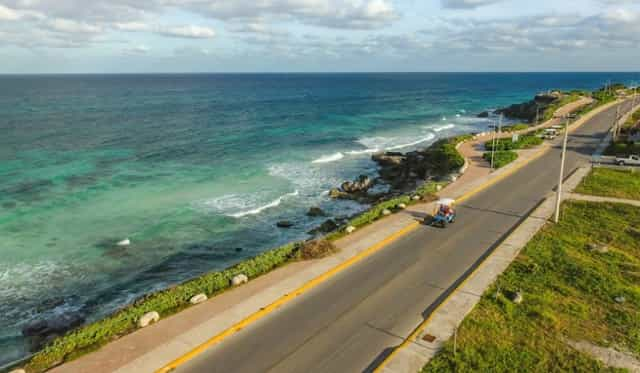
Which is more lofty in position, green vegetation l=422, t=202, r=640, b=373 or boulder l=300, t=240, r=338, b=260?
boulder l=300, t=240, r=338, b=260

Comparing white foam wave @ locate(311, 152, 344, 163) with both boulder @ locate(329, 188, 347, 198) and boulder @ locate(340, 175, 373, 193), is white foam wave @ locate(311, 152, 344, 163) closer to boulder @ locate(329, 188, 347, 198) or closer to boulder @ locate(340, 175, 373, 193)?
boulder @ locate(340, 175, 373, 193)

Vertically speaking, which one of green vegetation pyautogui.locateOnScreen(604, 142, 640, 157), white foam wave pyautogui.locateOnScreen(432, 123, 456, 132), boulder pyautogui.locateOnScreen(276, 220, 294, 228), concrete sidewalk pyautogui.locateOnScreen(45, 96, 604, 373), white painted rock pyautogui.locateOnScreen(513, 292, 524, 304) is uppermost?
green vegetation pyautogui.locateOnScreen(604, 142, 640, 157)

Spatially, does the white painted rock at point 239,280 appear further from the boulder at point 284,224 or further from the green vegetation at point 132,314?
the boulder at point 284,224

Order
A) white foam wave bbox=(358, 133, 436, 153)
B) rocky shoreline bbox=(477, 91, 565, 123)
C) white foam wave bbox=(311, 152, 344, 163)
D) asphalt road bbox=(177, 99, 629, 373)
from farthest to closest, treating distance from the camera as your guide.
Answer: rocky shoreline bbox=(477, 91, 565, 123) → white foam wave bbox=(358, 133, 436, 153) → white foam wave bbox=(311, 152, 344, 163) → asphalt road bbox=(177, 99, 629, 373)

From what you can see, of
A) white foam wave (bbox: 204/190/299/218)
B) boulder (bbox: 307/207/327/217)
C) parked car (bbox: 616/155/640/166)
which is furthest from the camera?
parked car (bbox: 616/155/640/166)

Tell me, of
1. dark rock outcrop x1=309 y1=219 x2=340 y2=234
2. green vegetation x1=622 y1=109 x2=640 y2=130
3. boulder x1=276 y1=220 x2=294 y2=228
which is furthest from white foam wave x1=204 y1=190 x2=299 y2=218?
green vegetation x1=622 y1=109 x2=640 y2=130

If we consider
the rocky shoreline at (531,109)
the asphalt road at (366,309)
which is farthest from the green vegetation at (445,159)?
the rocky shoreline at (531,109)

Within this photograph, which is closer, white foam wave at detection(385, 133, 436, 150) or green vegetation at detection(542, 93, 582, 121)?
white foam wave at detection(385, 133, 436, 150)
